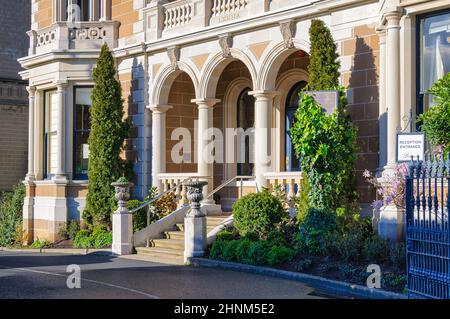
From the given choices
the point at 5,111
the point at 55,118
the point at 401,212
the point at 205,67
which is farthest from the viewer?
the point at 5,111

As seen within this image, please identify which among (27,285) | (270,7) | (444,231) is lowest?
(27,285)

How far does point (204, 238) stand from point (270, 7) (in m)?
5.70

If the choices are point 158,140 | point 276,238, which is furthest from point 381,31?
point 158,140

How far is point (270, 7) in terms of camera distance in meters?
17.2

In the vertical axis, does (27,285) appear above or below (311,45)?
below

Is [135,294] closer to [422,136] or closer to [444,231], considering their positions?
[444,231]

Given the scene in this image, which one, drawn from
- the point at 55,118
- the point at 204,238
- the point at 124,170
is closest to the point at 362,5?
the point at 204,238

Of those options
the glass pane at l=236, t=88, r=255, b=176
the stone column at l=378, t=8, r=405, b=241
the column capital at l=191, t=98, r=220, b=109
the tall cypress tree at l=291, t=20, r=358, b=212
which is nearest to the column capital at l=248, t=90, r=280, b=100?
the column capital at l=191, t=98, r=220, b=109

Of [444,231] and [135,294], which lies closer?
[444,231]

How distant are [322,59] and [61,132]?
9256 millimetres

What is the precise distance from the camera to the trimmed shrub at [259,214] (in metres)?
14.6

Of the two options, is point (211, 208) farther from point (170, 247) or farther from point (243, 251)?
point (243, 251)

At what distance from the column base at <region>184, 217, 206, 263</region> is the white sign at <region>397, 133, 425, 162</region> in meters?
4.42

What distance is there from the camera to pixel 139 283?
11820 millimetres
